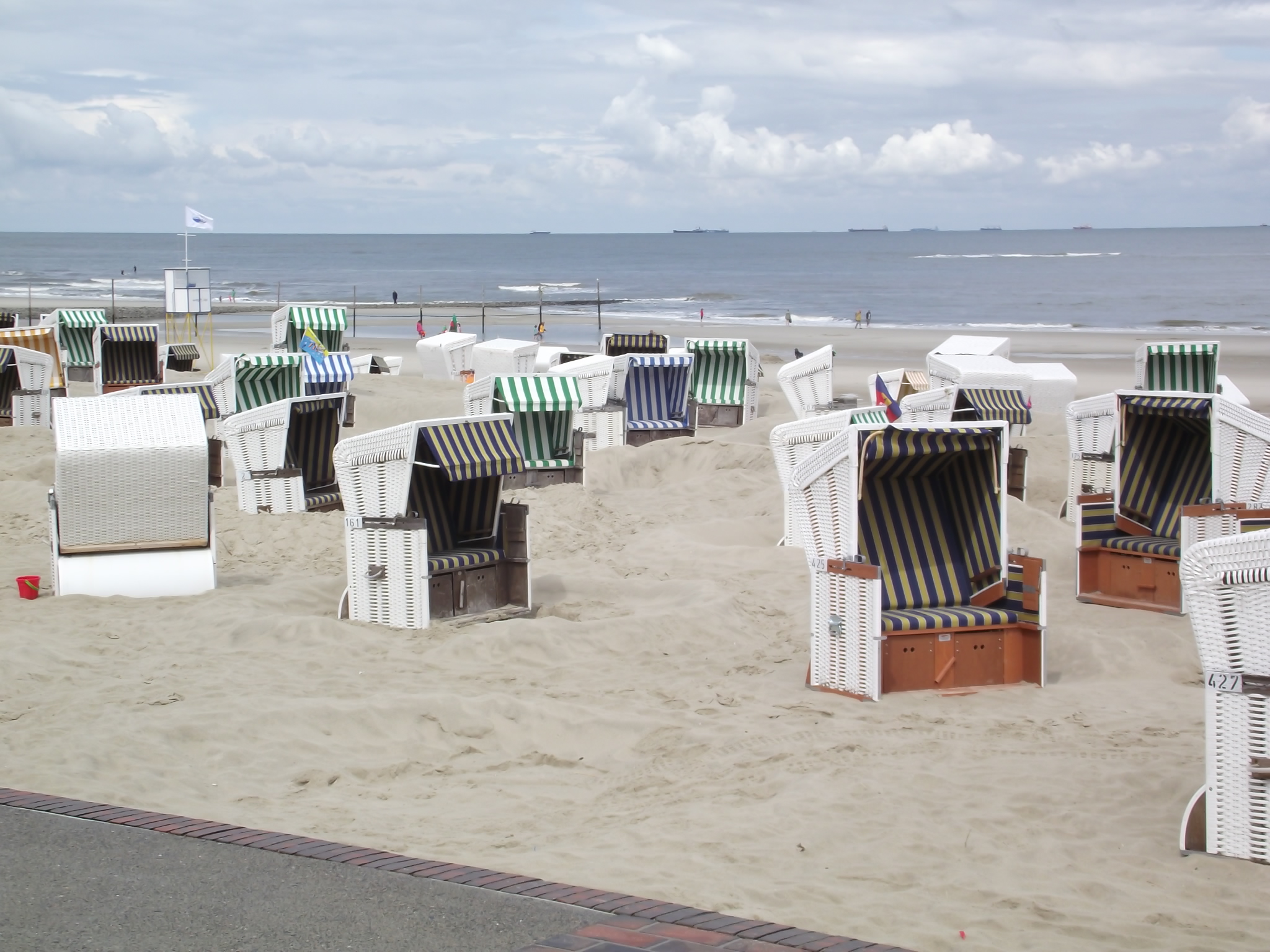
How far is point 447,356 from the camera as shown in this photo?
27875mm

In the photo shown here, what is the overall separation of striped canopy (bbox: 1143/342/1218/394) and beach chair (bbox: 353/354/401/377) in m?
15.1

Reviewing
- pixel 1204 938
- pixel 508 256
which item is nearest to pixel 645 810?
pixel 1204 938

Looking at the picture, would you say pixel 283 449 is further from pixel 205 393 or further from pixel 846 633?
pixel 846 633

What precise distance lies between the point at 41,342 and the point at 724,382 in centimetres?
1180

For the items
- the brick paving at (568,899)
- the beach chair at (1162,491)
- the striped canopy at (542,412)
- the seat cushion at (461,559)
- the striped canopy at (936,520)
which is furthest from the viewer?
the striped canopy at (542,412)

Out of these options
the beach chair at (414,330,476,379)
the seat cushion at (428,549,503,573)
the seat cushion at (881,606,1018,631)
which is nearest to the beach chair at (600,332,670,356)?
the beach chair at (414,330,476,379)

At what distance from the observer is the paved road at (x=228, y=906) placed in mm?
4422

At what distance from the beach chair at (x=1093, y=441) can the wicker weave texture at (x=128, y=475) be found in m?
7.38

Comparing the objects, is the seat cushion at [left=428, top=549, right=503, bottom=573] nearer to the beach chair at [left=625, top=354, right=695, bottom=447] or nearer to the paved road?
the paved road

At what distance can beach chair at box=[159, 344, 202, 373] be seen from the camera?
24.5 meters

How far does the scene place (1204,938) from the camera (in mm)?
4605

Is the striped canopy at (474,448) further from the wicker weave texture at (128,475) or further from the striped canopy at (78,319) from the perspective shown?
the striped canopy at (78,319)

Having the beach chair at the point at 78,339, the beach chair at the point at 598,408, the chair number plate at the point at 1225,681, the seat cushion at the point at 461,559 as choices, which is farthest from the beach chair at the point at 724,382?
the chair number plate at the point at 1225,681

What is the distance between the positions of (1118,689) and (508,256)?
14735 cm
